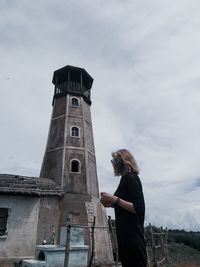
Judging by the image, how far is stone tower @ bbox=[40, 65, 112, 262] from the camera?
644 inches

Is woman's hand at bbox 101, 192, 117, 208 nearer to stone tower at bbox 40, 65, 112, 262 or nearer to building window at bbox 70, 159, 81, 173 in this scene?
stone tower at bbox 40, 65, 112, 262

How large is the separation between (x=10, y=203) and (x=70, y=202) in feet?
12.6

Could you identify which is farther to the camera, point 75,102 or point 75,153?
point 75,102

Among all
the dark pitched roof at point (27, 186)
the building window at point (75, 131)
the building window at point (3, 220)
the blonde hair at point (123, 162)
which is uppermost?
the building window at point (75, 131)

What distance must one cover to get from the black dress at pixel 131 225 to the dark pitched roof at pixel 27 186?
496 inches

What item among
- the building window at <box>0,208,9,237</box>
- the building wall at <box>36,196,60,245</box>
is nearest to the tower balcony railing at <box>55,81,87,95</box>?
the building wall at <box>36,196,60,245</box>

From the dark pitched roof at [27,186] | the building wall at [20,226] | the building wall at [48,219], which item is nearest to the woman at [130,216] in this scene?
the dark pitched roof at [27,186]

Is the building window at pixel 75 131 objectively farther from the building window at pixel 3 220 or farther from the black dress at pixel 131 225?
the black dress at pixel 131 225

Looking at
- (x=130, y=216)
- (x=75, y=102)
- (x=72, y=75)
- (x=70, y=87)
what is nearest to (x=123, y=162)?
(x=130, y=216)

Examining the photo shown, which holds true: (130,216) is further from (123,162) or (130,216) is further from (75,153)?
(75,153)

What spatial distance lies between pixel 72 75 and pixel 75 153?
802cm

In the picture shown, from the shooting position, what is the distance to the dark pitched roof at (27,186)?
14.4 m

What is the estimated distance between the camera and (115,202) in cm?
279

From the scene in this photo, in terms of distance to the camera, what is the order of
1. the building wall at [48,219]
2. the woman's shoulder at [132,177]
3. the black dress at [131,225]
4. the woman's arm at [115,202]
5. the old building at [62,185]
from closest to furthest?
the black dress at [131,225]
the woman's arm at [115,202]
the woman's shoulder at [132,177]
the old building at [62,185]
the building wall at [48,219]
